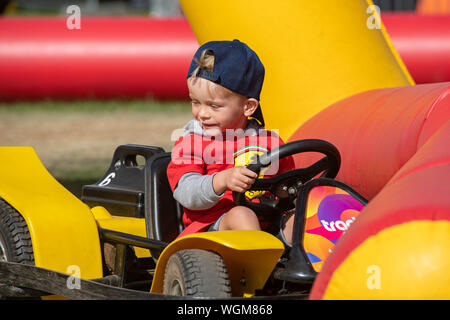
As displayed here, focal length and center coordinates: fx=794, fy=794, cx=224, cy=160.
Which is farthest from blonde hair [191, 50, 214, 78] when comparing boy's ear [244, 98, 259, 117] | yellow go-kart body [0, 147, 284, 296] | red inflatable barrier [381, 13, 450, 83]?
red inflatable barrier [381, 13, 450, 83]

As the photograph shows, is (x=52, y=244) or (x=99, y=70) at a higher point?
(x=99, y=70)

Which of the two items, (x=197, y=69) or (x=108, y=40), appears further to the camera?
(x=108, y=40)

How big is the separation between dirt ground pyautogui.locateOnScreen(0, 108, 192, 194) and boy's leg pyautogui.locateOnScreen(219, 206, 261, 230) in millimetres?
3095

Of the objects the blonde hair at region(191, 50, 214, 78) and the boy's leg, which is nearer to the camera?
the boy's leg

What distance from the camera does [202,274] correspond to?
198 centimetres

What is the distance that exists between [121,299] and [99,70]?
719 centimetres

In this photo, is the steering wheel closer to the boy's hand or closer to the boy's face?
the boy's hand

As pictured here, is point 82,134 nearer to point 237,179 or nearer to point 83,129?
point 83,129

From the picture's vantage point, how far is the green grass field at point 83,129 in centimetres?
586

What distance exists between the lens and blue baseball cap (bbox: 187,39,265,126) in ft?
7.54
